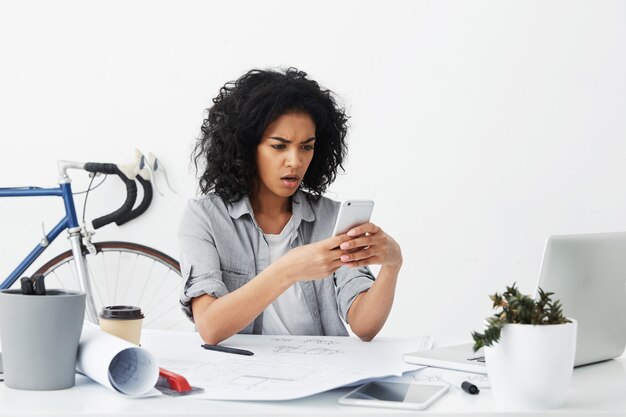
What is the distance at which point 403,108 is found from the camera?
9.66 ft

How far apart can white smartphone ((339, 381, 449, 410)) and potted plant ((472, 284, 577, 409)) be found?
3.7 inches

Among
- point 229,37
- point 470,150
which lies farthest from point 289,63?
point 470,150

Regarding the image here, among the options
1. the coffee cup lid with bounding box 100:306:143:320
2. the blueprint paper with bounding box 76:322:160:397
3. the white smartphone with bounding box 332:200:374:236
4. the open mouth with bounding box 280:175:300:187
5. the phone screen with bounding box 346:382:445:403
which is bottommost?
the phone screen with bounding box 346:382:445:403

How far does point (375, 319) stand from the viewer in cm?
154

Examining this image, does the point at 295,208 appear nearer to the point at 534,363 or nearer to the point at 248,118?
the point at 248,118

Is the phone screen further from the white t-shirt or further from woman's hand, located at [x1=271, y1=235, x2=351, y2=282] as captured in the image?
the white t-shirt

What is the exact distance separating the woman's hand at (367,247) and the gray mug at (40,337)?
0.51 m

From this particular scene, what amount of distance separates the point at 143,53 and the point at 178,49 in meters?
0.14

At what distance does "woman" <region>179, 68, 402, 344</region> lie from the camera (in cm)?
158

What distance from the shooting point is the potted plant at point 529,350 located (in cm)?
88

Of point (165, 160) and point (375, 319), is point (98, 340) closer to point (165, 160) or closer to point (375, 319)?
point (375, 319)

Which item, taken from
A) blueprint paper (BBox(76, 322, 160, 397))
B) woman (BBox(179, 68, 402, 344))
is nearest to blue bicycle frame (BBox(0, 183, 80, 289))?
woman (BBox(179, 68, 402, 344))

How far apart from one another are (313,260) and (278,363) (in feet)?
0.76

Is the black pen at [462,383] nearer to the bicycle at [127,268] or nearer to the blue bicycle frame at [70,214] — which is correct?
the blue bicycle frame at [70,214]
